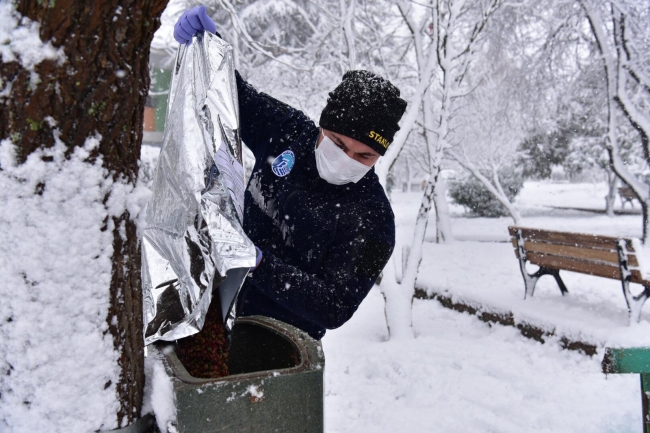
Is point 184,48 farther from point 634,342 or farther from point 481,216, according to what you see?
point 481,216

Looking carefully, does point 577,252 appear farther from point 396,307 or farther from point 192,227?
point 192,227

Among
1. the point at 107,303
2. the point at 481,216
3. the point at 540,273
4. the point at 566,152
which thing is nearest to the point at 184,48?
the point at 107,303

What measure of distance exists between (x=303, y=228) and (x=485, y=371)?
272 centimetres

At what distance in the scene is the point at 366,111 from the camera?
2.16 metres

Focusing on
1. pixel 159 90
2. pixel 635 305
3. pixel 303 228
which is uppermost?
pixel 159 90

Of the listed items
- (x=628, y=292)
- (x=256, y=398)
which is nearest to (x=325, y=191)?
(x=256, y=398)

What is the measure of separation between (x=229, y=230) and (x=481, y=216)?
1768cm

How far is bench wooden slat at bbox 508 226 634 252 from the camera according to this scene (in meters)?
4.82

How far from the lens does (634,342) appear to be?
13.8ft

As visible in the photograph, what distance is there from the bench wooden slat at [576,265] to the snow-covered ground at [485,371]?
1.33 ft

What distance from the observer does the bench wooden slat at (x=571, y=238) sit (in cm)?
482

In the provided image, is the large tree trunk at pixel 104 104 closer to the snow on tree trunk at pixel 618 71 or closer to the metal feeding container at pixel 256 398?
the metal feeding container at pixel 256 398

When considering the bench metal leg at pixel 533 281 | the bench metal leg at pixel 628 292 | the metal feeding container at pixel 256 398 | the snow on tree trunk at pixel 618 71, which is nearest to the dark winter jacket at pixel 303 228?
the metal feeding container at pixel 256 398

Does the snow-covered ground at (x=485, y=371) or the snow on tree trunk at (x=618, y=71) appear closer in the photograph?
the snow-covered ground at (x=485, y=371)
